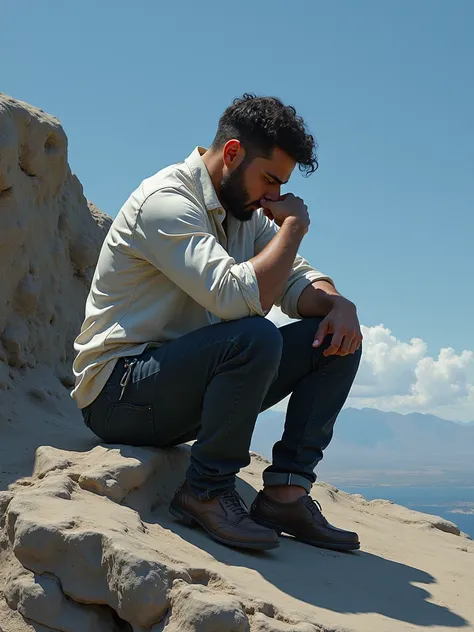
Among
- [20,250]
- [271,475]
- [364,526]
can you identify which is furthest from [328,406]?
[20,250]

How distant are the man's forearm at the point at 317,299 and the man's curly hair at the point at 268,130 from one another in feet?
1.87

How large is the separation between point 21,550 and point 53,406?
2.26 m

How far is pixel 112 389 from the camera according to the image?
10.8 feet

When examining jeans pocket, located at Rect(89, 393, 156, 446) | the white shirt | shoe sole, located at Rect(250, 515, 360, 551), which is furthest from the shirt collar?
shoe sole, located at Rect(250, 515, 360, 551)

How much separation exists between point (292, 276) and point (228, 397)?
1.03m

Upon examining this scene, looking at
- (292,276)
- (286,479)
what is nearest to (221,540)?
(286,479)

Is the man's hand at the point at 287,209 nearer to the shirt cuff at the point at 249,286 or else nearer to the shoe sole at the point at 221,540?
the shirt cuff at the point at 249,286

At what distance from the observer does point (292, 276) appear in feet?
12.7

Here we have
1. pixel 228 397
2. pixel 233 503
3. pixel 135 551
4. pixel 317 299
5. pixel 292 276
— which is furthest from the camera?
pixel 292 276

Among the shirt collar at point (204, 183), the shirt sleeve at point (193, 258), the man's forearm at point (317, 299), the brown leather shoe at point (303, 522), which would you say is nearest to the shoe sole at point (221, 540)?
the brown leather shoe at point (303, 522)

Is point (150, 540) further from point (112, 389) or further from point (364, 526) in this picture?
point (364, 526)

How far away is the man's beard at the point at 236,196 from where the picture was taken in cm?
348

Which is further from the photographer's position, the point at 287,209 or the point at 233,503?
the point at 287,209

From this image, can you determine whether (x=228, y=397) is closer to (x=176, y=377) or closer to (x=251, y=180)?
(x=176, y=377)
